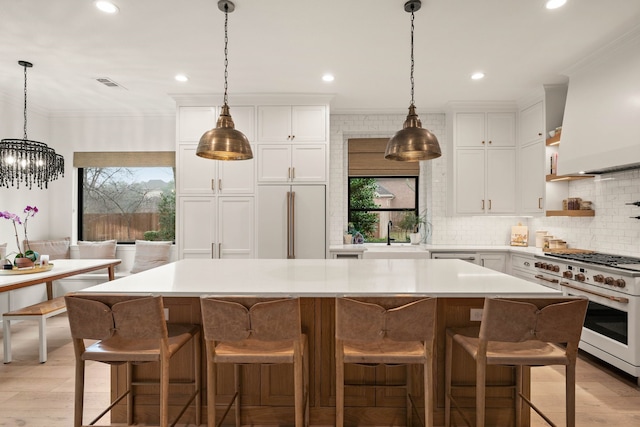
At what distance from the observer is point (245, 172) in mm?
4629

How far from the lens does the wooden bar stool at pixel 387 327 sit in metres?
1.70

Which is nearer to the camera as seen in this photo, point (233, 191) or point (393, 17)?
point (393, 17)

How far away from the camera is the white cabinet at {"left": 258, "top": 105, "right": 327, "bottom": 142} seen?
4.62 metres

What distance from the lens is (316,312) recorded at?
7.30 ft

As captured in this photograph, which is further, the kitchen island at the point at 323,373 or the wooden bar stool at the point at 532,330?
the kitchen island at the point at 323,373

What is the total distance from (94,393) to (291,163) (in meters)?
3.06

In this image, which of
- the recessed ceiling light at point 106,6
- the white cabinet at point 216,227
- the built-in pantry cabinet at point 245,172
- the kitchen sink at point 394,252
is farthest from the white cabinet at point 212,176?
the recessed ceiling light at point 106,6

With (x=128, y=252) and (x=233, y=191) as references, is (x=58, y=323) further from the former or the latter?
(x=233, y=191)

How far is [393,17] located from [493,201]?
303 cm

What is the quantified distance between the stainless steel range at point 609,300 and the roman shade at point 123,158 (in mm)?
5119

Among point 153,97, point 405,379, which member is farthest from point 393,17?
point 153,97

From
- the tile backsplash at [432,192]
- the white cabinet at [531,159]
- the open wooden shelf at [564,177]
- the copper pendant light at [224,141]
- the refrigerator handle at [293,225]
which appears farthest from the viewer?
the tile backsplash at [432,192]

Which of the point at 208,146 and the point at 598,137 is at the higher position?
the point at 598,137

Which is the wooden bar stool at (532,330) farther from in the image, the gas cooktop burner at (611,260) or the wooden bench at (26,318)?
the wooden bench at (26,318)
